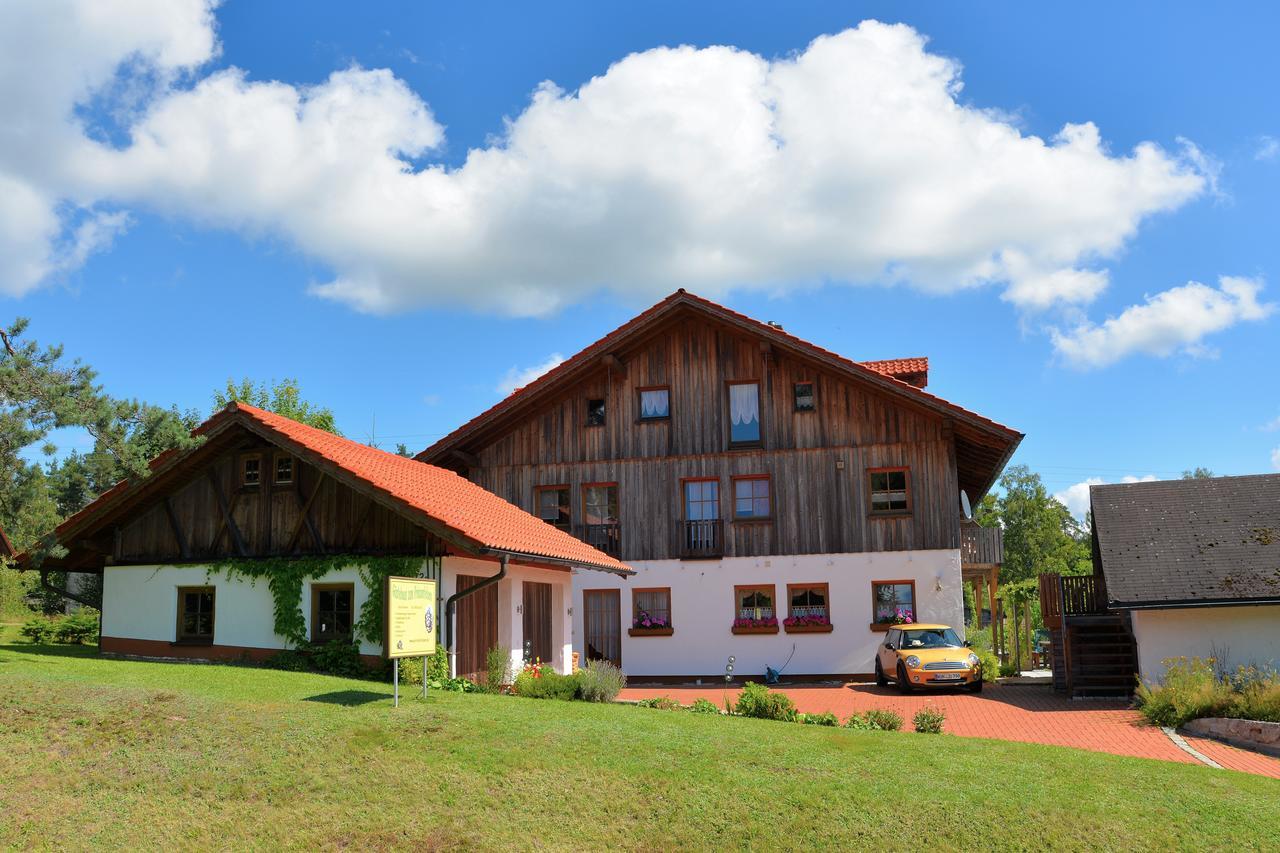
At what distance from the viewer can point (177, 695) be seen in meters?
14.5

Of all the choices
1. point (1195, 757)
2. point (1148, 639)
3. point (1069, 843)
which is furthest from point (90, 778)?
point (1148, 639)

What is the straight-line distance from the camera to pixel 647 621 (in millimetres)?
27812

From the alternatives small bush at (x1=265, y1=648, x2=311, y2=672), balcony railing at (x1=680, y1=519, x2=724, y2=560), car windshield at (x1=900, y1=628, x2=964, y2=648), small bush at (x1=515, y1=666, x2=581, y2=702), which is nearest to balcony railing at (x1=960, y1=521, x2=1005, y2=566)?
car windshield at (x1=900, y1=628, x2=964, y2=648)

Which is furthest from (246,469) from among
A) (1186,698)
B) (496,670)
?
(1186,698)

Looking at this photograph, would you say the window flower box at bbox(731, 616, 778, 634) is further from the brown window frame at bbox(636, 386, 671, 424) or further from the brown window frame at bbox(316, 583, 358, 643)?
the brown window frame at bbox(316, 583, 358, 643)

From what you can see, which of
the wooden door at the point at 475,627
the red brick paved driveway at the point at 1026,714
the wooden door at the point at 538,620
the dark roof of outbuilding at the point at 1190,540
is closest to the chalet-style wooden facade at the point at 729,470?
the red brick paved driveway at the point at 1026,714

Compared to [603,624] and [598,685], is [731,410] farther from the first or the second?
[598,685]

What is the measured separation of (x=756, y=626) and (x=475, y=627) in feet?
33.3

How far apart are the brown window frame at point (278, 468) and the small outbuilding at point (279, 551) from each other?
3cm

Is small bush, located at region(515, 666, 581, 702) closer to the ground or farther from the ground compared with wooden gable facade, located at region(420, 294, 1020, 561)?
closer to the ground

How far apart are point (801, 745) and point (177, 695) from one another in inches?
340

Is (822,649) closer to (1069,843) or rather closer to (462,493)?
(462,493)

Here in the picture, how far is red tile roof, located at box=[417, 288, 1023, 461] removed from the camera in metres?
26.1

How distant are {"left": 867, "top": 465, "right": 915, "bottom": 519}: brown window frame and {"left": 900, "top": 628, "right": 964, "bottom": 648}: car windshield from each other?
375cm
